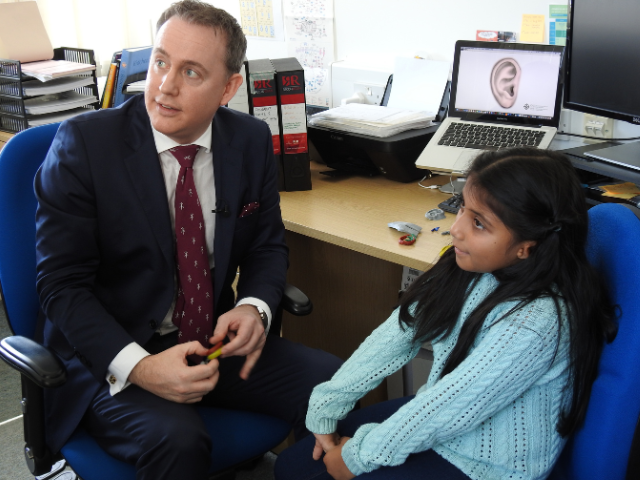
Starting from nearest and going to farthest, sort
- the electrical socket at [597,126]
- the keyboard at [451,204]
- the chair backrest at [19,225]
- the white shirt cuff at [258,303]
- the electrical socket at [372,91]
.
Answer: the chair backrest at [19,225]
the white shirt cuff at [258,303]
the keyboard at [451,204]
the electrical socket at [597,126]
the electrical socket at [372,91]

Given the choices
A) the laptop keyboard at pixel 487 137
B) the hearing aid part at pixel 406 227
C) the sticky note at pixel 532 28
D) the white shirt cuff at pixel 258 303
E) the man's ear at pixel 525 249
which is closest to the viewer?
the man's ear at pixel 525 249

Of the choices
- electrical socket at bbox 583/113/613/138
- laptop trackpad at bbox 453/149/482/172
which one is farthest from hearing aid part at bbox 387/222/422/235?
electrical socket at bbox 583/113/613/138

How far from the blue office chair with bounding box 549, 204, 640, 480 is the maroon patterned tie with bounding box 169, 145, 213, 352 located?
0.77 meters

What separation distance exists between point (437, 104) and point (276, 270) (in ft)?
2.74

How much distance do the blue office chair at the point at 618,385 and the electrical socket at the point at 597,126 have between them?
35.3 inches

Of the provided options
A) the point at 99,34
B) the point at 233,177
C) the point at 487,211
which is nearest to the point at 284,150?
the point at 233,177

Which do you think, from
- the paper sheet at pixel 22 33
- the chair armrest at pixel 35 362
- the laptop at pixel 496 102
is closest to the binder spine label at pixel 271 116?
the laptop at pixel 496 102

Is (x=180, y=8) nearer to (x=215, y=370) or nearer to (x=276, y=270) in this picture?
(x=276, y=270)

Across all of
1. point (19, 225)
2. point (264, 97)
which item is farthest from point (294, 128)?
point (19, 225)

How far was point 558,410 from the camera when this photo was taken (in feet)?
3.36

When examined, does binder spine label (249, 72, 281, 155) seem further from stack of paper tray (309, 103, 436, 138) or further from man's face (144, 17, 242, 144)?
man's face (144, 17, 242, 144)

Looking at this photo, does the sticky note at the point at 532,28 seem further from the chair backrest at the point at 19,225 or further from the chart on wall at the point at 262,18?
the chair backrest at the point at 19,225

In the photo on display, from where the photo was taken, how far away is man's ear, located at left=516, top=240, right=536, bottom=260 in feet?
3.37

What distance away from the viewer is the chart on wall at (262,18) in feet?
9.63
